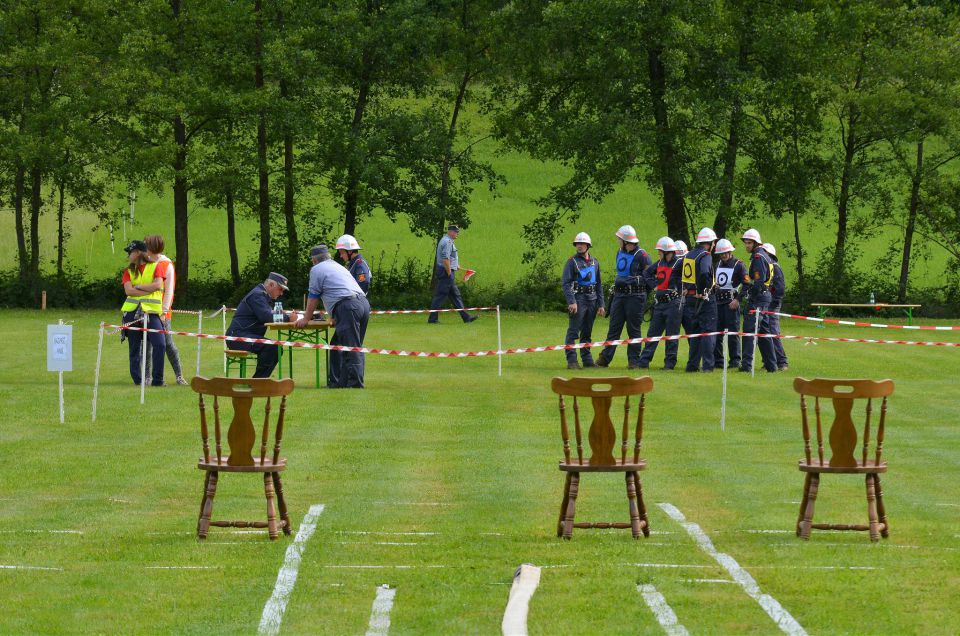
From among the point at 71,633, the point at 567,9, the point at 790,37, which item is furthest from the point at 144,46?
the point at 71,633

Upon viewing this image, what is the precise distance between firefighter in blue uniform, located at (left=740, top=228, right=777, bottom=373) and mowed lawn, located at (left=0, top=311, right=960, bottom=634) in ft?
10.9

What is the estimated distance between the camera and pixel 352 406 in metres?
16.6

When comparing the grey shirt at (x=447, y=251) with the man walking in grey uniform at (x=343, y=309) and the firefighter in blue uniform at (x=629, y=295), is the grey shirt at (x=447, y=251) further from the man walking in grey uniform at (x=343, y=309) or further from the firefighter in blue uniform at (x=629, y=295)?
the man walking in grey uniform at (x=343, y=309)

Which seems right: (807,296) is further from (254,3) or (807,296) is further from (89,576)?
(89,576)

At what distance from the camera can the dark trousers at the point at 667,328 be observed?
2213cm

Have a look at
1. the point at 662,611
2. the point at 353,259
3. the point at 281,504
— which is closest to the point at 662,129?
the point at 353,259

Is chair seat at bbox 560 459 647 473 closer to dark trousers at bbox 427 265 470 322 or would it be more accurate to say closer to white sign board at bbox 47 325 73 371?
white sign board at bbox 47 325 73 371

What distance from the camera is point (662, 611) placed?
7203 mm

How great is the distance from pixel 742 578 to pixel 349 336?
36.1 ft

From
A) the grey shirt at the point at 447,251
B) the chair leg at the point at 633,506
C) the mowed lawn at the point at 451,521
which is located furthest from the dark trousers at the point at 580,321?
the chair leg at the point at 633,506

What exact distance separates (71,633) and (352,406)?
974cm

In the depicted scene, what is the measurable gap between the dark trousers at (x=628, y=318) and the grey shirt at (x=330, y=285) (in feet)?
16.8

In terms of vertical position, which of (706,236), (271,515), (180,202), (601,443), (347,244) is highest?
(180,202)

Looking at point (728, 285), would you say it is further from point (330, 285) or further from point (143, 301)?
point (143, 301)
